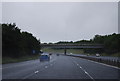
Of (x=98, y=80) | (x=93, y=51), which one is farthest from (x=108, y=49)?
(x=98, y=80)

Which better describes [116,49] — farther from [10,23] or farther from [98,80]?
[98,80]

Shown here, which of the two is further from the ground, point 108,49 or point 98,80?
point 108,49

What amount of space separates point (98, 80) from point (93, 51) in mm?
161106

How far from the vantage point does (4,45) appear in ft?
228

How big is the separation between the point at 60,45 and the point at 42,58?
80.5 meters

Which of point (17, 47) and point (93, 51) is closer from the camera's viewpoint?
point (17, 47)

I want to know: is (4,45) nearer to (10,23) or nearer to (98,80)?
(10,23)

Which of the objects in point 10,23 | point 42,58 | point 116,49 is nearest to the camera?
point 42,58

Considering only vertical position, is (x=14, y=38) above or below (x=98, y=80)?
above

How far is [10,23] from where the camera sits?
83.7 m

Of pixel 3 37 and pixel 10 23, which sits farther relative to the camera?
pixel 10 23

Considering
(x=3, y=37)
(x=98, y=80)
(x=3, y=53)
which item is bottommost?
(x=98, y=80)

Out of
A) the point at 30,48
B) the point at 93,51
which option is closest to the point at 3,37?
the point at 30,48

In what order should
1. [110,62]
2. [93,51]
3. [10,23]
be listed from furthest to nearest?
[93,51] < [10,23] < [110,62]
